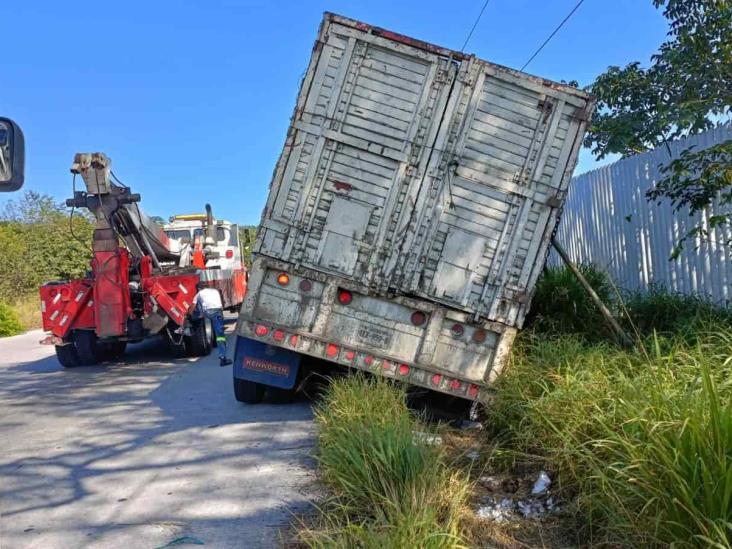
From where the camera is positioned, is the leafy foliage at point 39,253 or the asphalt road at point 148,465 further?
the leafy foliage at point 39,253

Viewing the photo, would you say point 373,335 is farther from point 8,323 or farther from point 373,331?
point 8,323

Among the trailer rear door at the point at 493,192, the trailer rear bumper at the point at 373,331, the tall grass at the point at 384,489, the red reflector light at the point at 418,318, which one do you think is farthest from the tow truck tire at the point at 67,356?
the tall grass at the point at 384,489

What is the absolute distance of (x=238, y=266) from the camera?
58.6 ft

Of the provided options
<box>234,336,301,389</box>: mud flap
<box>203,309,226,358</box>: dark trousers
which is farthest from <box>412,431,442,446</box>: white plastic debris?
<box>203,309,226,358</box>: dark trousers

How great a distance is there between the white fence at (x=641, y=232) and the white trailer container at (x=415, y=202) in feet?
6.47

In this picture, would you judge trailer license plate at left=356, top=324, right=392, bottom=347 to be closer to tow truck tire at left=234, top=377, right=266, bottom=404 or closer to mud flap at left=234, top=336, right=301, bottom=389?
mud flap at left=234, top=336, right=301, bottom=389

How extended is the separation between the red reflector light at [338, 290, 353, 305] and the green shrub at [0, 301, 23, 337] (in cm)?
1724

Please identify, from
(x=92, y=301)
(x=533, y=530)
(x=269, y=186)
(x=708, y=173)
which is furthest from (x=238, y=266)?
(x=533, y=530)

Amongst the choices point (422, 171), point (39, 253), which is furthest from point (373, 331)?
point (39, 253)

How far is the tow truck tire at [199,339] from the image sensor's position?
12.2m

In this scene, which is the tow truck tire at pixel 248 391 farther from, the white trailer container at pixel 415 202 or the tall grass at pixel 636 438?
the tall grass at pixel 636 438

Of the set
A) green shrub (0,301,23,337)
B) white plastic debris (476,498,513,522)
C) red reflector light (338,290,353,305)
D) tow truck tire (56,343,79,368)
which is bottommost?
green shrub (0,301,23,337)

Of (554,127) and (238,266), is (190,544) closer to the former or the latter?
(554,127)

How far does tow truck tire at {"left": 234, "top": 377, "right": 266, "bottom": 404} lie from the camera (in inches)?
299
